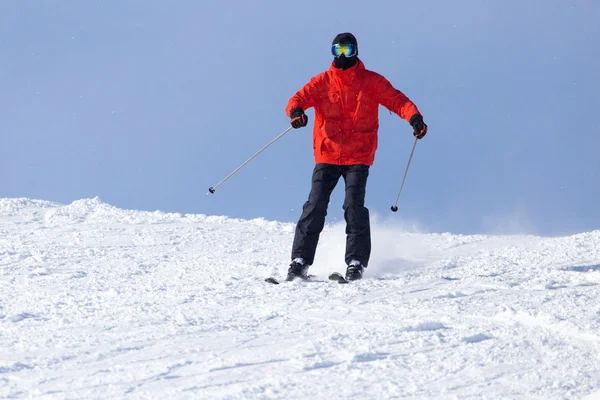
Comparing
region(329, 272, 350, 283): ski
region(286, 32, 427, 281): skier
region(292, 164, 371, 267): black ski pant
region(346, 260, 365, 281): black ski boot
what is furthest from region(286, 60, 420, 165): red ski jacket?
region(329, 272, 350, 283): ski

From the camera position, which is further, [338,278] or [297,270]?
[297,270]

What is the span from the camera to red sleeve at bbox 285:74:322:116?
5852 mm

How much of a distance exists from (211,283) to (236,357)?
7.14ft

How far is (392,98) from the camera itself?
5.97m

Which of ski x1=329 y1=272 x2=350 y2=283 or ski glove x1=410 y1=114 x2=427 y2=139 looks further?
ski glove x1=410 y1=114 x2=427 y2=139

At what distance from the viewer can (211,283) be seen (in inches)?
208

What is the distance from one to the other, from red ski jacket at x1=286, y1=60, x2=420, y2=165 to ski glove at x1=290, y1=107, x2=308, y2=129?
0.07 meters

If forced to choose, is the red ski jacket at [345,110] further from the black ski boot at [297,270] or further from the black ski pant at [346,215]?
the black ski boot at [297,270]

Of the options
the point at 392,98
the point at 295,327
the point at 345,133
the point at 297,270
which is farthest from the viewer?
the point at 392,98

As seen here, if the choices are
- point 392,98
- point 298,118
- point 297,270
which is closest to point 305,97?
point 298,118

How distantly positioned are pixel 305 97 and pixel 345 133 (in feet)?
1.52

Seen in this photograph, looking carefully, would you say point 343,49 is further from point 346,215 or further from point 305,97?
point 346,215

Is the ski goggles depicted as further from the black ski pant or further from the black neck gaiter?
the black ski pant

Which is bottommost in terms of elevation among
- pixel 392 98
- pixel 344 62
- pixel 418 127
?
pixel 418 127
